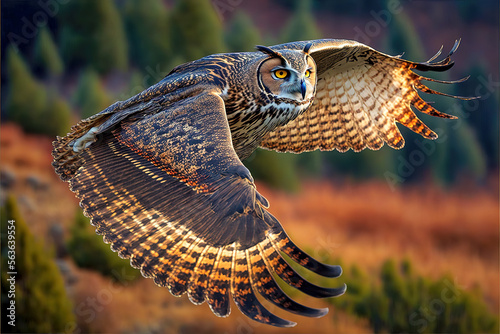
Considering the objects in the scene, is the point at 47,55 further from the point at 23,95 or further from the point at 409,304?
the point at 409,304

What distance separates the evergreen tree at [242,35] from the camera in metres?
12.7

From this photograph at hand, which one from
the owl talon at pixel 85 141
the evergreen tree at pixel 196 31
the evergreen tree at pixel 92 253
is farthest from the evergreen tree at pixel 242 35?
the owl talon at pixel 85 141

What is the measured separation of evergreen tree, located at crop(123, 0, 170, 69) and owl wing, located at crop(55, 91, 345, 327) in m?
9.30

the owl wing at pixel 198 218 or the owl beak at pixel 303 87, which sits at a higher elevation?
the owl beak at pixel 303 87

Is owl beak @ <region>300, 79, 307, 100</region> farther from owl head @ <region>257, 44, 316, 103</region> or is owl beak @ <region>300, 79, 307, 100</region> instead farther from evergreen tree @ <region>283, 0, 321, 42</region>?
evergreen tree @ <region>283, 0, 321, 42</region>

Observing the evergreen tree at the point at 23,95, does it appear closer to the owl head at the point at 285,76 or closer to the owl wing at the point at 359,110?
the owl wing at the point at 359,110

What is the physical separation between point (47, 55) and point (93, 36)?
952 mm

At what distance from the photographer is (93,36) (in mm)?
13375

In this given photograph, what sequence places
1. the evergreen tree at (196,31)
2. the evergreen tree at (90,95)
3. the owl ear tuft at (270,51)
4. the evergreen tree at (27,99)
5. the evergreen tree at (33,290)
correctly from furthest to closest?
the evergreen tree at (27,99)
the evergreen tree at (196,31)
the evergreen tree at (90,95)
the evergreen tree at (33,290)
the owl ear tuft at (270,51)

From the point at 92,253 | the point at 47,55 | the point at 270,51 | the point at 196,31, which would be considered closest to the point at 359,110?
the point at 270,51

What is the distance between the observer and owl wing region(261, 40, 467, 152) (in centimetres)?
536

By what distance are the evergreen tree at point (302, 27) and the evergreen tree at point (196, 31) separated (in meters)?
1.26

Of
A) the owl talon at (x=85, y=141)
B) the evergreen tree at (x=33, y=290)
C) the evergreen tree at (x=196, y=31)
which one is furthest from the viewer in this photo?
the evergreen tree at (x=196, y=31)

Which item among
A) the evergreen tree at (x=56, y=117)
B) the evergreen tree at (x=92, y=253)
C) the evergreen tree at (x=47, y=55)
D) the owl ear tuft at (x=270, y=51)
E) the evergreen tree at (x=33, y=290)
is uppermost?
the evergreen tree at (x=47, y=55)
